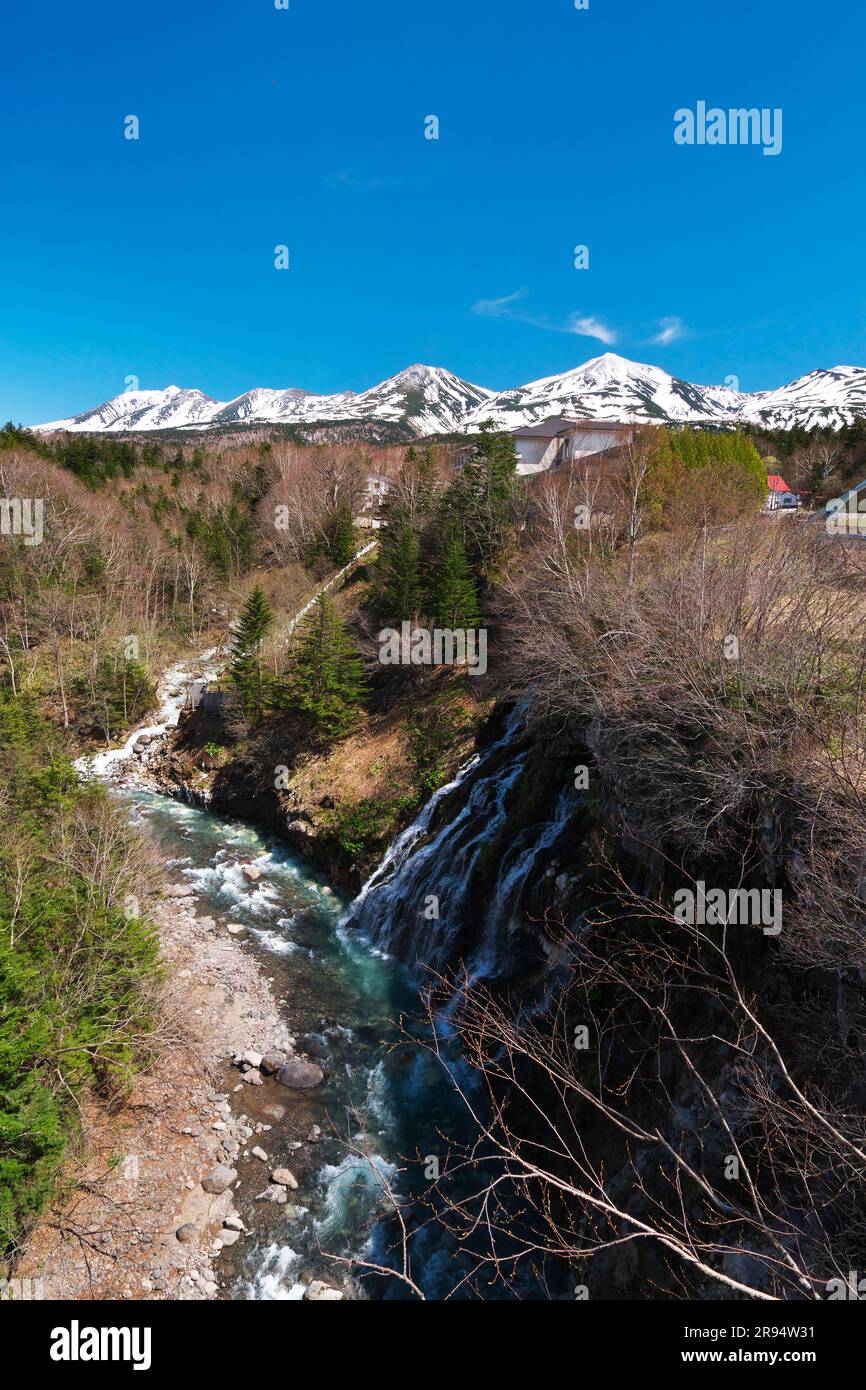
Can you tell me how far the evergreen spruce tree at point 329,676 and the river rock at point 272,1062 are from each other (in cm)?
1572

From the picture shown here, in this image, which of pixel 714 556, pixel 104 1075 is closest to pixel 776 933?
pixel 714 556

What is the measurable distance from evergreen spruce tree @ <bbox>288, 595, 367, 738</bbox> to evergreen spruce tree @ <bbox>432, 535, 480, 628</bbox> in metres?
4.96

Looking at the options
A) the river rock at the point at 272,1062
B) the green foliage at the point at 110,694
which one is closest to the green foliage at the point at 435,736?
the river rock at the point at 272,1062

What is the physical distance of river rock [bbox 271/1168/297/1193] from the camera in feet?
40.5

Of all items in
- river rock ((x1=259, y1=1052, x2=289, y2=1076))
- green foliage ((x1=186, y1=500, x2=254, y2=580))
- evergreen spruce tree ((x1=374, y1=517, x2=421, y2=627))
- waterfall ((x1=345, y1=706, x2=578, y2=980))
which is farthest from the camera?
green foliage ((x1=186, y1=500, x2=254, y2=580))

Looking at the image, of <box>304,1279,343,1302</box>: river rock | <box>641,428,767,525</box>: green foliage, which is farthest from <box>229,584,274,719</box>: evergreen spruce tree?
<box>304,1279,343,1302</box>: river rock

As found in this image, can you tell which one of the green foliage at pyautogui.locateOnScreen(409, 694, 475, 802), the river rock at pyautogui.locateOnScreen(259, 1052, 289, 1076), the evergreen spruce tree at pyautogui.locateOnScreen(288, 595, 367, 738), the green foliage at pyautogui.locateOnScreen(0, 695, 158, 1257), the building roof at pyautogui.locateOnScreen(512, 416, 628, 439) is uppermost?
the building roof at pyautogui.locateOnScreen(512, 416, 628, 439)

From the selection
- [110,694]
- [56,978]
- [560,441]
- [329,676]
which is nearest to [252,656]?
[329,676]

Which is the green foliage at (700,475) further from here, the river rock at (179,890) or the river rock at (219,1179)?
the river rock at (219,1179)

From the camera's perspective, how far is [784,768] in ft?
32.9

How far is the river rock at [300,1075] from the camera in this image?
48.2 ft

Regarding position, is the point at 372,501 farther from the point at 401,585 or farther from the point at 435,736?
the point at 435,736

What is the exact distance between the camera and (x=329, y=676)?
29016 millimetres

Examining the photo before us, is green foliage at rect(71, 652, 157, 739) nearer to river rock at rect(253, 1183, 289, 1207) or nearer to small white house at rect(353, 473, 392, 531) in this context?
small white house at rect(353, 473, 392, 531)
